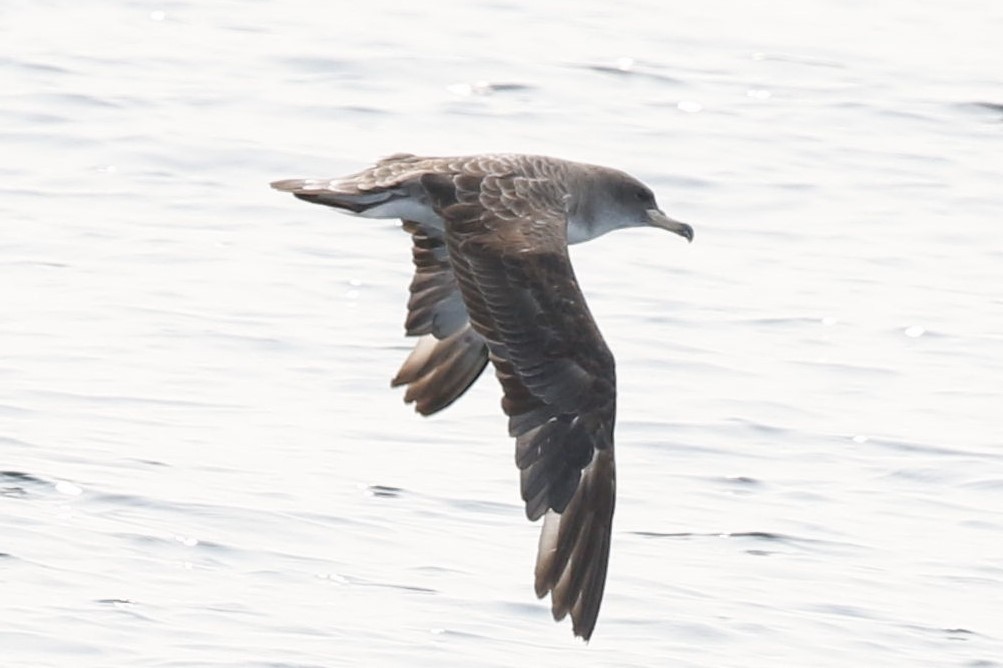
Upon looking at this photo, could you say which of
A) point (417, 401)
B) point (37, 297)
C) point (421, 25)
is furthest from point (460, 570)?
point (421, 25)

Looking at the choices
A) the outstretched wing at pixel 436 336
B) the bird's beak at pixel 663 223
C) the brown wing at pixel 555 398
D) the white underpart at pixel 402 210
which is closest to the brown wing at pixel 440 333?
the outstretched wing at pixel 436 336

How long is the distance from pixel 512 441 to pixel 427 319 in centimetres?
160

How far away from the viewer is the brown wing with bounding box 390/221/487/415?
9039mm

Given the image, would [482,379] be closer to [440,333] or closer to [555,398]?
[440,333]

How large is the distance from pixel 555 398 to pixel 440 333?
1.29m

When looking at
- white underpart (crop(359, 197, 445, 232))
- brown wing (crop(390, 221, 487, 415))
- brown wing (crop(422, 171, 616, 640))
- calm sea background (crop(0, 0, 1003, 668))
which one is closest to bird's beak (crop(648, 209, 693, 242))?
brown wing (crop(390, 221, 487, 415))

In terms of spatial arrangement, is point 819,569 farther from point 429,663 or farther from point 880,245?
point 880,245

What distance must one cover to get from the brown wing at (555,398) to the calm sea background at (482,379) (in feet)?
2.03

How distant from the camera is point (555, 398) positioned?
7836 mm

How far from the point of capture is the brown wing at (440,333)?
9.04 meters

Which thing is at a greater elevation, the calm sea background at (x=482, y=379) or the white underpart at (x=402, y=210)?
the white underpart at (x=402, y=210)

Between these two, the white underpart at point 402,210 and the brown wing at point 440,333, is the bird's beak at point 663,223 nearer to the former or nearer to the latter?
the brown wing at point 440,333

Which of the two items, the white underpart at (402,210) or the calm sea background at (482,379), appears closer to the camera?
the white underpart at (402,210)

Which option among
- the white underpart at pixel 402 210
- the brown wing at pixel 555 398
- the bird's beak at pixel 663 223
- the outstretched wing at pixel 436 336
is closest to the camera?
the brown wing at pixel 555 398
